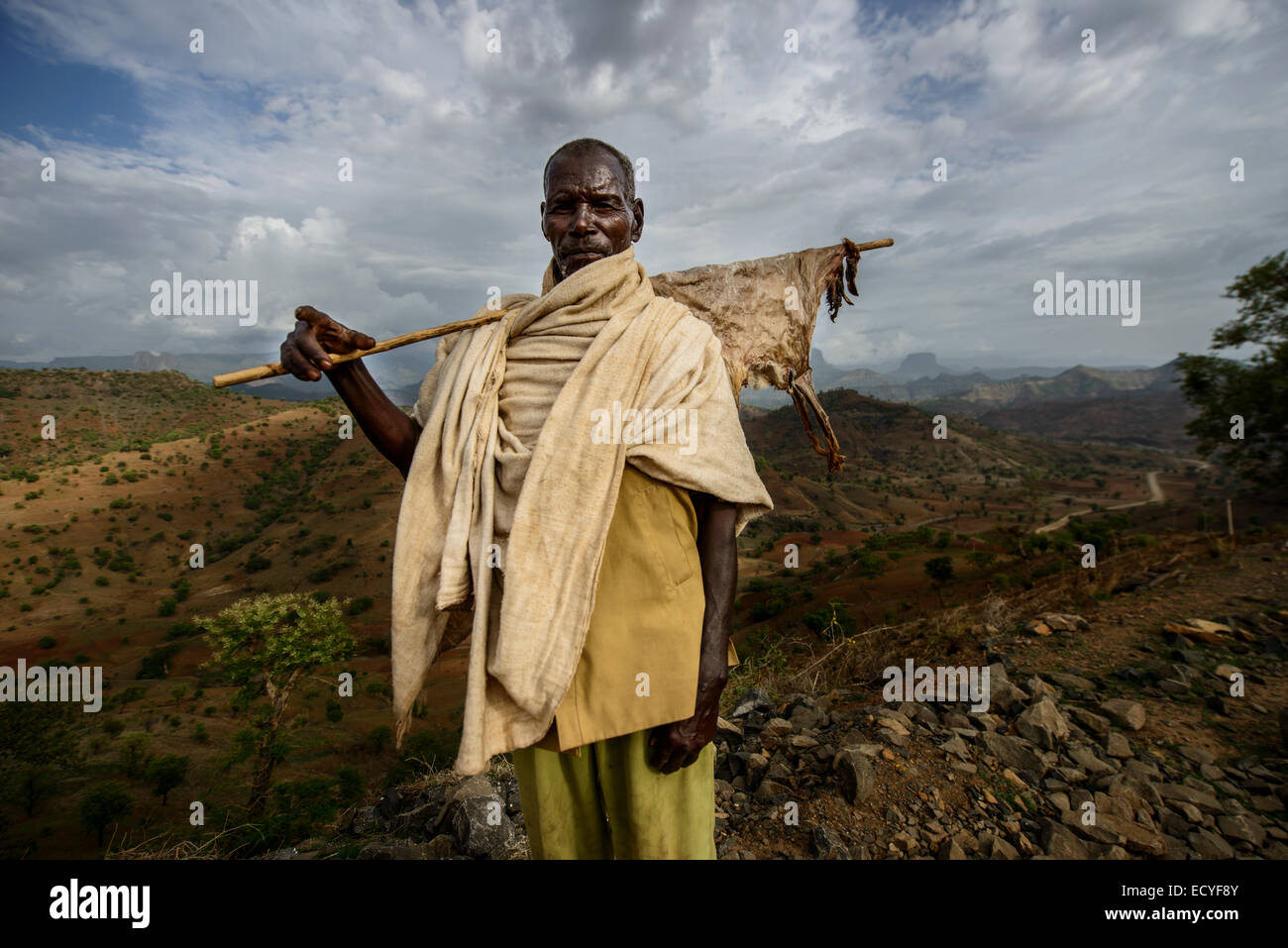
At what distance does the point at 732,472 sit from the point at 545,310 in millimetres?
656

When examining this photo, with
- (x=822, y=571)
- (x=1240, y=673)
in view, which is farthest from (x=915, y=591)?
(x=1240, y=673)

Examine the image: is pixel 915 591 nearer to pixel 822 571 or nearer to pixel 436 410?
pixel 822 571

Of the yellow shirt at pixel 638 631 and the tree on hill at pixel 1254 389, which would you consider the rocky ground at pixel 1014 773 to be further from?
the tree on hill at pixel 1254 389

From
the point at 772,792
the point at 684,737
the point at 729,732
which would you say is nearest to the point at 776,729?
the point at 729,732

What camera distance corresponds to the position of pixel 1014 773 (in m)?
3.33

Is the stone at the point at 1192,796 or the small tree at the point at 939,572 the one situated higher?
the stone at the point at 1192,796

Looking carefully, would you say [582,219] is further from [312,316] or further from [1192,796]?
[1192,796]

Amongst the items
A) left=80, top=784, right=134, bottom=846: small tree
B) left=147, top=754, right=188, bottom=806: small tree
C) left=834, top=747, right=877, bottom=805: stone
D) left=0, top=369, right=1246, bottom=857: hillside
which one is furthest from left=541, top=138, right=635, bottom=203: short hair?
left=147, top=754, right=188, bottom=806: small tree

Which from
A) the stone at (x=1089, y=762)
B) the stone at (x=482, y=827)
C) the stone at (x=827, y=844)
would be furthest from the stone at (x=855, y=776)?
the stone at (x=482, y=827)

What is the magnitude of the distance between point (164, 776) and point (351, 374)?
14564mm

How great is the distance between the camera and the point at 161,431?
5028cm

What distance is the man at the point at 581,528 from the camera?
1.33 metres

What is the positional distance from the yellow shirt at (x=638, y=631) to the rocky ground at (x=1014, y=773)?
2.07m

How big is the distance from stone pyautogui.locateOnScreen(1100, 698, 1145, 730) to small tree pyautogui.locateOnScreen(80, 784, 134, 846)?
13.6m
